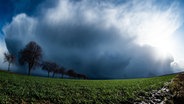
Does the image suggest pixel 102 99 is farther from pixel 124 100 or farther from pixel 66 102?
pixel 66 102

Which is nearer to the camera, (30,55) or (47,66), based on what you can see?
(30,55)

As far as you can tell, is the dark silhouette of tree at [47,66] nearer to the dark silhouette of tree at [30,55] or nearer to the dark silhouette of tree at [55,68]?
the dark silhouette of tree at [55,68]

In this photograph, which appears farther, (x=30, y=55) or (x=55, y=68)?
(x=55, y=68)

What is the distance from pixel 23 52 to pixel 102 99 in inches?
2798

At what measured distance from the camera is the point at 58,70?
411 feet

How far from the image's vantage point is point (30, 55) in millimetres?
81875

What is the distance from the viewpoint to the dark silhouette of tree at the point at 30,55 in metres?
81.6

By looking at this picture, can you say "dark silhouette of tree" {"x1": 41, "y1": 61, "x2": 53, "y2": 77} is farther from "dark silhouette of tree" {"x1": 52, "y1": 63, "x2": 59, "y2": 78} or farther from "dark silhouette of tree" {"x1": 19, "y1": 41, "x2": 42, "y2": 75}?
"dark silhouette of tree" {"x1": 19, "y1": 41, "x2": 42, "y2": 75}

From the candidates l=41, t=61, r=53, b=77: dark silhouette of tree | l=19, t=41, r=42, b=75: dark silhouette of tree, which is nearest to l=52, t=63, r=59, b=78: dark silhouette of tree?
l=41, t=61, r=53, b=77: dark silhouette of tree

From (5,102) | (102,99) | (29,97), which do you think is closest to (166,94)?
(102,99)

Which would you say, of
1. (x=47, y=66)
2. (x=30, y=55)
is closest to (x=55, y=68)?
(x=47, y=66)

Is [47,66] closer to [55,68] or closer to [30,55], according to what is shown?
[55,68]

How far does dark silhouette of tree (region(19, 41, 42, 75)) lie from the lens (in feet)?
268

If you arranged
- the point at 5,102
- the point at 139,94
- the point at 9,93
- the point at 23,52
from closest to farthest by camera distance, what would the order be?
the point at 5,102 < the point at 9,93 < the point at 139,94 < the point at 23,52
